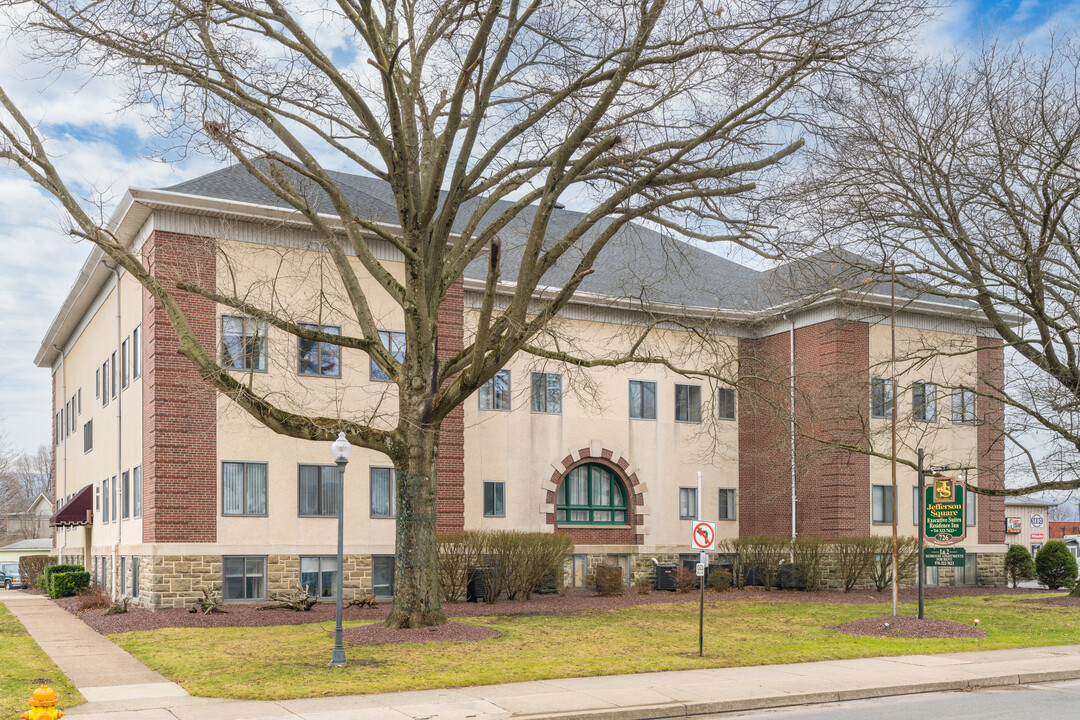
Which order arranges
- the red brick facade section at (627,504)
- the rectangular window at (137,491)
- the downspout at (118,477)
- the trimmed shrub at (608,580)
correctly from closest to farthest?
the rectangular window at (137,491) < the downspout at (118,477) < the trimmed shrub at (608,580) < the red brick facade section at (627,504)

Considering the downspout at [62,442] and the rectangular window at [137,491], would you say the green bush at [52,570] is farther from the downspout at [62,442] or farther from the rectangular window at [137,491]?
the rectangular window at [137,491]

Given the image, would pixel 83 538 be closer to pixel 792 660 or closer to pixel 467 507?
pixel 467 507

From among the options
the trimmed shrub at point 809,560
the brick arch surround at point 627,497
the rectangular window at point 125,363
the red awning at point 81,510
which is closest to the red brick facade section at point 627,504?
the brick arch surround at point 627,497

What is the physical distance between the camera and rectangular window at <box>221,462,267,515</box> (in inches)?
986

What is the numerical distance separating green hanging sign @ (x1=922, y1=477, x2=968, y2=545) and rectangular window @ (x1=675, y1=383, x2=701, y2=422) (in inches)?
497

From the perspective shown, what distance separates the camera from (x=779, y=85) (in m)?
17.5

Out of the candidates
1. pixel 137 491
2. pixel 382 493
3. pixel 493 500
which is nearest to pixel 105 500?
pixel 137 491

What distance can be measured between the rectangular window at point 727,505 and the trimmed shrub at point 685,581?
4.05 m

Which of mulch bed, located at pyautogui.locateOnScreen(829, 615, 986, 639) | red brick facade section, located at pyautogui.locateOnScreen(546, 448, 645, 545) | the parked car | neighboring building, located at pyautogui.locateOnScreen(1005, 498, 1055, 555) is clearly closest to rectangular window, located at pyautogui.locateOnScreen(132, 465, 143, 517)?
red brick facade section, located at pyautogui.locateOnScreen(546, 448, 645, 545)

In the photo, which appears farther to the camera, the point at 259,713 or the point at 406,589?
the point at 406,589

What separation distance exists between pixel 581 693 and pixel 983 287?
1637cm

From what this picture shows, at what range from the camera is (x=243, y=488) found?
2533cm

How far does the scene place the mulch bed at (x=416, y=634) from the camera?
16.8 meters

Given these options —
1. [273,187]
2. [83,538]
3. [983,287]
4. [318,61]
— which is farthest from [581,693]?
[83,538]
